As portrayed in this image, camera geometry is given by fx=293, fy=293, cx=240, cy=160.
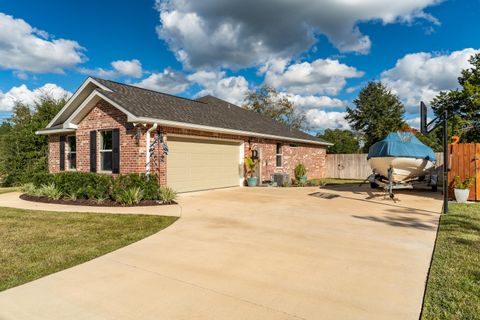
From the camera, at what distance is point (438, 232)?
5.89 m

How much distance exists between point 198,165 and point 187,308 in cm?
995

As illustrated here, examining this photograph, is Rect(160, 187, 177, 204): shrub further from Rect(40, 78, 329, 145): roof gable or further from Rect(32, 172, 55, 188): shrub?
Rect(32, 172, 55, 188): shrub

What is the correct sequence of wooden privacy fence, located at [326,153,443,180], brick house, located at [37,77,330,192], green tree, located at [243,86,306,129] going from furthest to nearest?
1. green tree, located at [243,86,306,129]
2. wooden privacy fence, located at [326,153,443,180]
3. brick house, located at [37,77,330,192]

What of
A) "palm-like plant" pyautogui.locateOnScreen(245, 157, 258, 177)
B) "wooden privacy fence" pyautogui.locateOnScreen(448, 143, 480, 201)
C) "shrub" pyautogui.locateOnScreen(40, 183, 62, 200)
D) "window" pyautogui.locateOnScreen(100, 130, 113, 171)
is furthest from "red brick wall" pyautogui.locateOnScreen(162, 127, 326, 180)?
"wooden privacy fence" pyautogui.locateOnScreen(448, 143, 480, 201)

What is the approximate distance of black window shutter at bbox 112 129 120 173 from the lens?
10766 mm

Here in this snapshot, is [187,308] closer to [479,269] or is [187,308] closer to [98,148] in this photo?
[479,269]

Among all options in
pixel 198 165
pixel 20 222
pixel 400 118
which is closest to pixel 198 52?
pixel 198 165

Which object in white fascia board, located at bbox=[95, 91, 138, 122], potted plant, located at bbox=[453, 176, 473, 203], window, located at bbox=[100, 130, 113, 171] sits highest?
white fascia board, located at bbox=[95, 91, 138, 122]

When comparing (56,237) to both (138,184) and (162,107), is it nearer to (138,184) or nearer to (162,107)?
(138,184)

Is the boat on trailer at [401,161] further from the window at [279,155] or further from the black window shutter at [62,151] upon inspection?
the black window shutter at [62,151]

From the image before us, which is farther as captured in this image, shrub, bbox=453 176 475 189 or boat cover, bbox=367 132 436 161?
boat cover, bbox=367 132 436 161

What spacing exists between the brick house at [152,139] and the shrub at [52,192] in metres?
1.74

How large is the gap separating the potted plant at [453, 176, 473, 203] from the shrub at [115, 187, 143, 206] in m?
10.2

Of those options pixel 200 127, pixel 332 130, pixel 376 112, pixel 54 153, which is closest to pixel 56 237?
pixel 200 127
